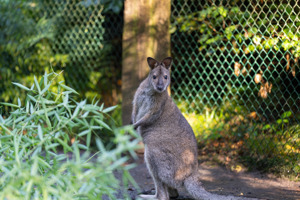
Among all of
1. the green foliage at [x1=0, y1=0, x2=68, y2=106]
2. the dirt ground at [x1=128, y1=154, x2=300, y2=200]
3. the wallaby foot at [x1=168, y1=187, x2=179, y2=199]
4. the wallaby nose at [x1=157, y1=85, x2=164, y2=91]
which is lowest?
the dirt ground at [x1=128, y1=154, x2=300, y2=200]

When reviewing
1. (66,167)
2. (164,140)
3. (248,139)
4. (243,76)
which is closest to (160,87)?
(164,140)

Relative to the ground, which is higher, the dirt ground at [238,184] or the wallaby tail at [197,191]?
the wallaby tail at [197,191]

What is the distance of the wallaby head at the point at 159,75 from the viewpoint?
3.95 meters

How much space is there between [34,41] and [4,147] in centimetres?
412

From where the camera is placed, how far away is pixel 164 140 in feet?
12.5

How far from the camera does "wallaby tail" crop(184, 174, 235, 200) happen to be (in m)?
3.56

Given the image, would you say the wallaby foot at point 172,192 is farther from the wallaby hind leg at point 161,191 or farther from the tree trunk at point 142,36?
the tree trunk at point 142,36

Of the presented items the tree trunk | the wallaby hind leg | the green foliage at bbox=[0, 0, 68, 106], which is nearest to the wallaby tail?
the wallaby hind leg

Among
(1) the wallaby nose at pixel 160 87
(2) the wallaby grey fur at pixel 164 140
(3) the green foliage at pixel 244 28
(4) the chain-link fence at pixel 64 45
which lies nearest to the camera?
(2) the wallaby grey fur at pixel 164 140

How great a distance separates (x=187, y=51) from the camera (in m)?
6.04

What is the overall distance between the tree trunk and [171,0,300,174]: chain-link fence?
511mm

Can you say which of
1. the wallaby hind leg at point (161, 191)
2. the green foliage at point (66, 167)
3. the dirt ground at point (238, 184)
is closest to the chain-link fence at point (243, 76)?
the dirt ground at point (238, 184)

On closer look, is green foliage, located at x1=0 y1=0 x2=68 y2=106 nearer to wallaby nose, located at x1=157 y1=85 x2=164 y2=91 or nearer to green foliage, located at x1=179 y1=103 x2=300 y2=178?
green foliage, located at x1=179 y1=103 x2=300 y2=178

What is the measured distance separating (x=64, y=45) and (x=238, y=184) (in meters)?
3.67
